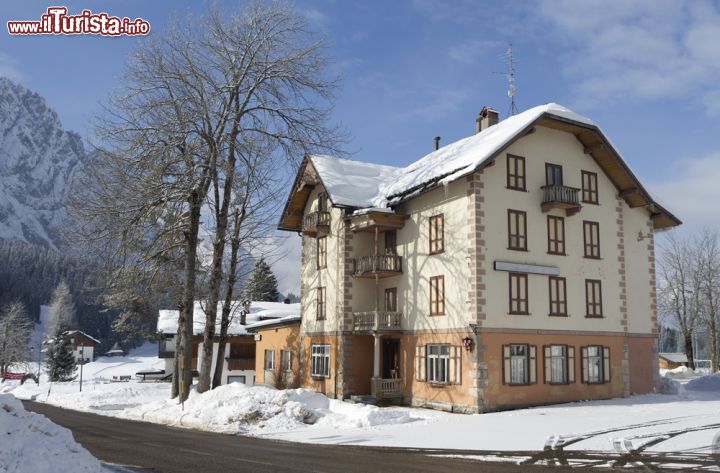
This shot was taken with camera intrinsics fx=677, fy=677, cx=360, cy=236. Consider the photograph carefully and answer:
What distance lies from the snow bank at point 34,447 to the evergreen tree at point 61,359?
225ft

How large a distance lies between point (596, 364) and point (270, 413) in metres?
15.5

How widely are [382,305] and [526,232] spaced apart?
8.63m

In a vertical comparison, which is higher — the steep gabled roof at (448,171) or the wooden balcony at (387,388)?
the steep gabled roof at (448,171)

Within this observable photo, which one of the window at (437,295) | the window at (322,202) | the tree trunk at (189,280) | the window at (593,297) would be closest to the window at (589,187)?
the window at (593,297)

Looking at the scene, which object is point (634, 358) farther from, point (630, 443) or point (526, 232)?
point (630, 443)

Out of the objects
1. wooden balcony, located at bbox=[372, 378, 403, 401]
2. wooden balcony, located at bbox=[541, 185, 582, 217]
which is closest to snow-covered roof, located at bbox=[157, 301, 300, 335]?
wooden balcony, located at bbox=[372, 378, 403, 401]

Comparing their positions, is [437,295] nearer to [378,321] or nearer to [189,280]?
[378,321]

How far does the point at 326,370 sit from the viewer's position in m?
35.3

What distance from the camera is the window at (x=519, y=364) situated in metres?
27.9

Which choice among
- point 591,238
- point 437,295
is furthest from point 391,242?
point 591,238

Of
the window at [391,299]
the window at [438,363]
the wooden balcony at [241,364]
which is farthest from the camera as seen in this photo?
the wooden balcony at [241,364]

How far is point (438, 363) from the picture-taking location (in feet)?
96.9

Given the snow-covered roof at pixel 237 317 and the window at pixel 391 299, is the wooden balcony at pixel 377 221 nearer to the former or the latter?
the window at pixel 391 299

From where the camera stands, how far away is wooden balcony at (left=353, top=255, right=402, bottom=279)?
32.5 meters
